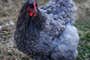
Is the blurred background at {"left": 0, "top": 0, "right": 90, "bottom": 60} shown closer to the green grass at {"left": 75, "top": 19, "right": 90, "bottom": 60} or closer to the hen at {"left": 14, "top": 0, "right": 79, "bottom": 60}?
the green grass at {"left": 75, "top": 19, "right": 90, "bottom": 60}

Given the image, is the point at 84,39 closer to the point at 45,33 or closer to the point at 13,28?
the point at 13,28

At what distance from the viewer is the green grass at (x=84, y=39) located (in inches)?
249

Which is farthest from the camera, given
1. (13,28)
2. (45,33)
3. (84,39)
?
(13,28)

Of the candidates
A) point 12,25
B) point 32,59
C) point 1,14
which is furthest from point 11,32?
point 32,59

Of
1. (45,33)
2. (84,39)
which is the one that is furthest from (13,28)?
(45,33)

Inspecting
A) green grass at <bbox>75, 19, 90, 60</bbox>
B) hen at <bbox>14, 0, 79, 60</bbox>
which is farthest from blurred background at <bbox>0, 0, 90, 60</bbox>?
hen at <bbox>14, 0, 79, 60</bbox>

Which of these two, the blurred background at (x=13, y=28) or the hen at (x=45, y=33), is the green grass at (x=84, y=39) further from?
the hen at (x=45, y=33)

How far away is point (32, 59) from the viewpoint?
5648 millimetres

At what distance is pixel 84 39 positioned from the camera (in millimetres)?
6691

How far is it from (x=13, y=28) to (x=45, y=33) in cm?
158

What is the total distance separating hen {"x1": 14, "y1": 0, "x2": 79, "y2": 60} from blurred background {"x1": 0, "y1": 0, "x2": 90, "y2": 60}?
0.55 m

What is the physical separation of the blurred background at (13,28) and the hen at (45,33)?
0.55 meters

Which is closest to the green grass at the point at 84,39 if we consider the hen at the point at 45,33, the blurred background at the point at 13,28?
the blurred background at the point at 13,28

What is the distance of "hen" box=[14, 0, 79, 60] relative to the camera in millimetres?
5246
